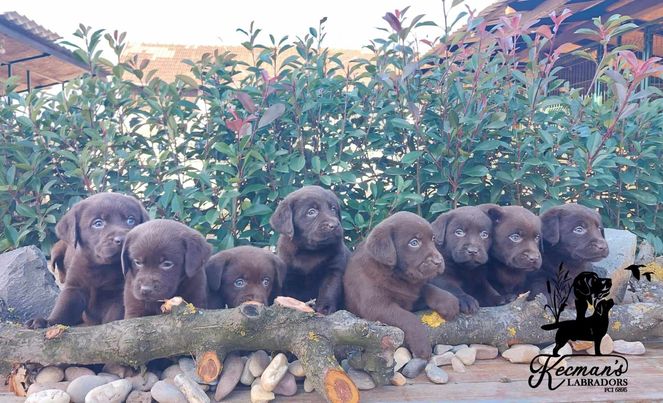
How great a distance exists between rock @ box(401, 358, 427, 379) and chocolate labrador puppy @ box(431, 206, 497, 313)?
0.70m

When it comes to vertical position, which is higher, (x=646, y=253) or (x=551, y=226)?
(x=551, y=226)

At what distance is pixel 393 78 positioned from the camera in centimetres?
553

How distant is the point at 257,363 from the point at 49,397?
3.62 ft

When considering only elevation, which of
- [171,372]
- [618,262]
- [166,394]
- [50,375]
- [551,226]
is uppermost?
[551,226]

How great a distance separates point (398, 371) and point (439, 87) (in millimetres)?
3170

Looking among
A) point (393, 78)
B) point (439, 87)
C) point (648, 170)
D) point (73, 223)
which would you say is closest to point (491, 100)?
point (439, 87)

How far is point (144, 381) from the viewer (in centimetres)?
333

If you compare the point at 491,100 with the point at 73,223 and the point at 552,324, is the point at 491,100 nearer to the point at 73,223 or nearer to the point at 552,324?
the point at 552,324

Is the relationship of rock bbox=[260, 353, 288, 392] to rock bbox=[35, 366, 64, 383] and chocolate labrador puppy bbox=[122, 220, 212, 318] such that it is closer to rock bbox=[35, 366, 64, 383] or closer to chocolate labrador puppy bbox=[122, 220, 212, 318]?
chocolate labrador puppy bbox=[122, 220, 212, 318]

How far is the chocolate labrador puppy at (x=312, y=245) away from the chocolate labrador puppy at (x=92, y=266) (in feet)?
3.83

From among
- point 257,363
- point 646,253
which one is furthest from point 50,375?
point 646,253

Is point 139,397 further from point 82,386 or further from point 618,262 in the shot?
point 618,262

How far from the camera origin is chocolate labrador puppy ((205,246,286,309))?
4070 millimetres

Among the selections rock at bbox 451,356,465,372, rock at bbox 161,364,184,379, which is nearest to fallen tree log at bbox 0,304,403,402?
rock at bbox 161,364,184,379
